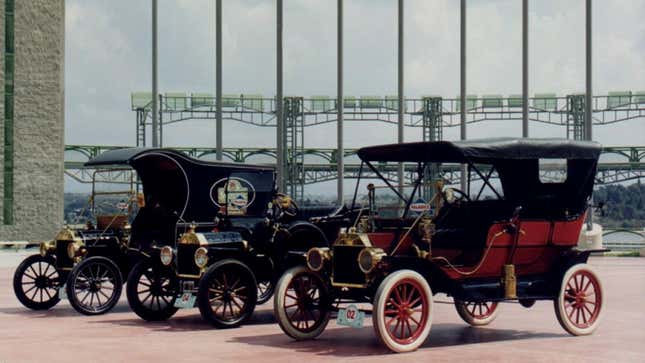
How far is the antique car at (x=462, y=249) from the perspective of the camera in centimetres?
1236

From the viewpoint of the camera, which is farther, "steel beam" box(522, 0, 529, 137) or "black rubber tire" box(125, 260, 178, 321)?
"steel beam" box(522, 0, 529, 137)

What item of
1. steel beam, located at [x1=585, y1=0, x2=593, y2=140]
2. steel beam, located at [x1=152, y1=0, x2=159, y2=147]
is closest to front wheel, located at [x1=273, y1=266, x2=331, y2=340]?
steel beam, located at [x1=152, y1=0, x2=159, y2=147]

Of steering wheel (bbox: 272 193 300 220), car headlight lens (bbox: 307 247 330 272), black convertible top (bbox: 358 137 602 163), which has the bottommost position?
car headlight lens (bbox: 307 247 330 272)

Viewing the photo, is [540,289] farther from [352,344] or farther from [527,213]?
[352,344]

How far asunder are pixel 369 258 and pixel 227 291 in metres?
3.22

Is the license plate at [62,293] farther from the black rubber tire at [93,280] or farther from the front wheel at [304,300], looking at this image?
the front wheel at [304,300]

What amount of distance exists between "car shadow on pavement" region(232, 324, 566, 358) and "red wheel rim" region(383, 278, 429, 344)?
32 centimetres

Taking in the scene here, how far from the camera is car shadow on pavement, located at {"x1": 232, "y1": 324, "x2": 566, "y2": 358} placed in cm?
1227

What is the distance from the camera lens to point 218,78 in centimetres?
3175

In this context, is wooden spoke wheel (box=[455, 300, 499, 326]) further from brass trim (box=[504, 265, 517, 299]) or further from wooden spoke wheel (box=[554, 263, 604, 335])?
brass trim (box=[504, 265, 517, 299])

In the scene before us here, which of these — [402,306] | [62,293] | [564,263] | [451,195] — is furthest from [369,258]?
[62,293]

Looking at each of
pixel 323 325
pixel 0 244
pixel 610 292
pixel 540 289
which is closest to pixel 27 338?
pixel 323 325

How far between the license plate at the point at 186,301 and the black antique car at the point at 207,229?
14 mm

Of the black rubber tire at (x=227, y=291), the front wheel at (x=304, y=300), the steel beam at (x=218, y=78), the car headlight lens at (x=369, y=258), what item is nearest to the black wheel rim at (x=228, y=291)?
the black rubber tire at (x=227, y=291)
